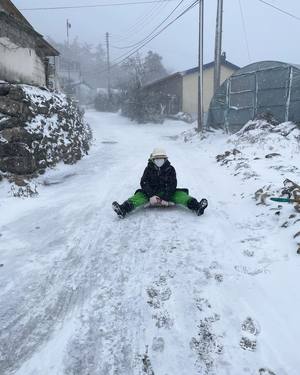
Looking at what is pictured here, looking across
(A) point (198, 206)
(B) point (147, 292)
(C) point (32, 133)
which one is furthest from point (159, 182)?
(C) point (32, 133)

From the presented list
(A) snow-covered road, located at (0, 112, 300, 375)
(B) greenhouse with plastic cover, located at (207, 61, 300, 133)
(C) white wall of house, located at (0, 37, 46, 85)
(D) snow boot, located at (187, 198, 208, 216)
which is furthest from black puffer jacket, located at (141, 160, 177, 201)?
(B) greenhouse with plastic cover, located at (207, 61, 300, 133)

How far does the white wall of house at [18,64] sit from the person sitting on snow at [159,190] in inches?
262

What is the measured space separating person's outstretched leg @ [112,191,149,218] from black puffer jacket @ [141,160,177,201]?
0.40 ft

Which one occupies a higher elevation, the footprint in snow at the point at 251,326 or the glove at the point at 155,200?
the glove at the point at 155,200

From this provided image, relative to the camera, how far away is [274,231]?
5.12 meters

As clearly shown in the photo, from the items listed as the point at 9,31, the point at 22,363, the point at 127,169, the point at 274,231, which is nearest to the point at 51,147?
the point at 127,169

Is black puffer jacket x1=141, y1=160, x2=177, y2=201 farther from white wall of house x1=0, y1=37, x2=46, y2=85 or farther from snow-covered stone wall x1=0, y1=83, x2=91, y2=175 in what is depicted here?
white wall of house x1=0, y1=37, x2=46, y2=85

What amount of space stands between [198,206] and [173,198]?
22.0 inches

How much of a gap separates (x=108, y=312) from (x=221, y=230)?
8.10 feet

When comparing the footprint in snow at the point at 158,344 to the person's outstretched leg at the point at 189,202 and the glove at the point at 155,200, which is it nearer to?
the person's outstretched leg at the point at 189,202

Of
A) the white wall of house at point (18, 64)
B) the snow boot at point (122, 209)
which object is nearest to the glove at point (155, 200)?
the snow boot at point (122, 209)

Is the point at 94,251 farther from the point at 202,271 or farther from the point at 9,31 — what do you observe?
the point at 9,31

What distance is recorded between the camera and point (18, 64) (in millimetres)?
12211

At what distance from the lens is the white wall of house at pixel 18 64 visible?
11.1m
